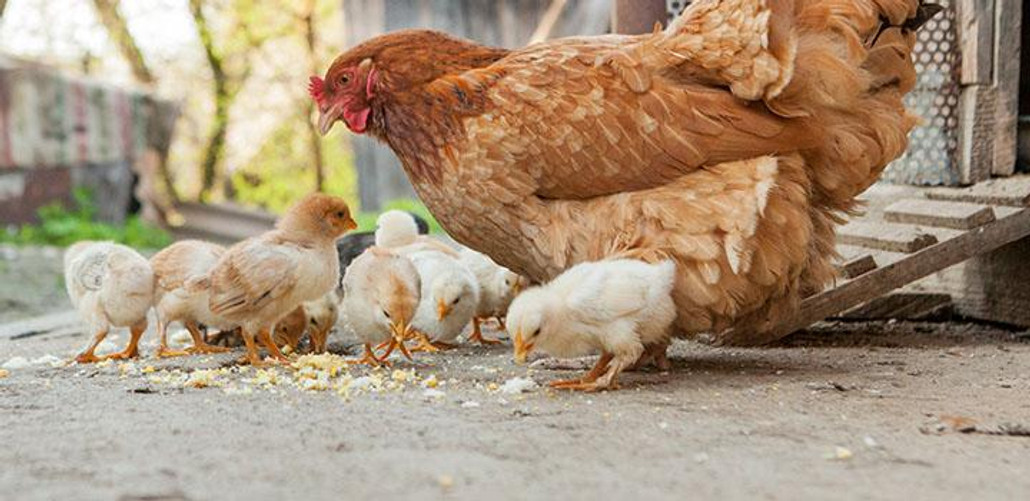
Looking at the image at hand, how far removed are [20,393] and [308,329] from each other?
4.57 feet

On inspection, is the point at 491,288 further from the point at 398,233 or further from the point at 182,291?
the point at 182,291

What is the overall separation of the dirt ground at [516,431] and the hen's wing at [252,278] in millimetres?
257

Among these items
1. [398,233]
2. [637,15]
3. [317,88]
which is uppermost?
[637,15]

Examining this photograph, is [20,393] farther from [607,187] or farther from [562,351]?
[607,187]

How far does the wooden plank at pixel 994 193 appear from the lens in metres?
5.18

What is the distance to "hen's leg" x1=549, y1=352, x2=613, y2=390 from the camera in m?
3.83

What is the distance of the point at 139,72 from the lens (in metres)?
16.8

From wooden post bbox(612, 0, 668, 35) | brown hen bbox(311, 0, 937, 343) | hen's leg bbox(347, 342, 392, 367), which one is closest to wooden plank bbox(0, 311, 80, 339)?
hen's leg bbox(347, 342, 392, 367)

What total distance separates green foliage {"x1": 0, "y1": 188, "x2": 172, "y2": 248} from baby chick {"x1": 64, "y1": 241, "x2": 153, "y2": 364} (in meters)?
6.40

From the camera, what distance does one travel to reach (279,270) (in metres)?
4.30

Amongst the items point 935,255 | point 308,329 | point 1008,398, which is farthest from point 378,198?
point 1008,398

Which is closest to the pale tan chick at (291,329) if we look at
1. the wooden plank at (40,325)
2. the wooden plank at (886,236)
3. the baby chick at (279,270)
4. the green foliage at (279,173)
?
the baby chick at (279,270)

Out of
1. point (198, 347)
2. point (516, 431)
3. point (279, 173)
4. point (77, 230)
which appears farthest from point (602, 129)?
point (279, 173)

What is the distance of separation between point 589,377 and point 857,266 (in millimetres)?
1642
